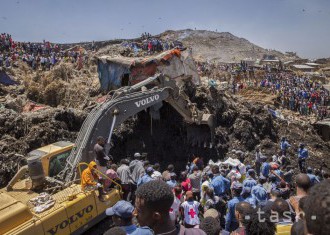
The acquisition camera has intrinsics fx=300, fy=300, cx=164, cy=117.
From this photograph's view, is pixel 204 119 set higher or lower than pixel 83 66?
lower

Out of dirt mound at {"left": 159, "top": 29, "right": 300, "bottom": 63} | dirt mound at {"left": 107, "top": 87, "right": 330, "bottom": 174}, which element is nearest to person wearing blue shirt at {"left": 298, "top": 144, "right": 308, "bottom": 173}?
dirt mound at {"left": 107, "top": 87, "right": 330, "bottom": 174}

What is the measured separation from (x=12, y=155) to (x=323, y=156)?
14115mm

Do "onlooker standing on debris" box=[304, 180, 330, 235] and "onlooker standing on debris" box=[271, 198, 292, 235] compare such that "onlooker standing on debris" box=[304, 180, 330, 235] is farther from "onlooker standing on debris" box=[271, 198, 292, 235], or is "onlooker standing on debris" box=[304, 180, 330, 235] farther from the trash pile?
the trash pile

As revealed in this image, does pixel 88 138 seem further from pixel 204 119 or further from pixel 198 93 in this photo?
pixel 198 93

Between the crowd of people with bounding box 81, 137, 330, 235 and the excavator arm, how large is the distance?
569 mm

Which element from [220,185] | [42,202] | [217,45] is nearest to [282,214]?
[220,185]

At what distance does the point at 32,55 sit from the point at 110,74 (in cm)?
1286

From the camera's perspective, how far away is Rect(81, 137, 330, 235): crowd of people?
2.94m

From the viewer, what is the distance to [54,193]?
7094 mm

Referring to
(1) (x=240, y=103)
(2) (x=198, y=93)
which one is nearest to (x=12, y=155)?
(2) (x=198, y=93)

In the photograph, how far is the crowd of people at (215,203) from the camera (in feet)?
9.64

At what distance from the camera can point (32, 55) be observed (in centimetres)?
2489

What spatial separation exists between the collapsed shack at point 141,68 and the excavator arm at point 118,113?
1953 mm

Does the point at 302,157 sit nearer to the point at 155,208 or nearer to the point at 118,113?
the point at 118,113
